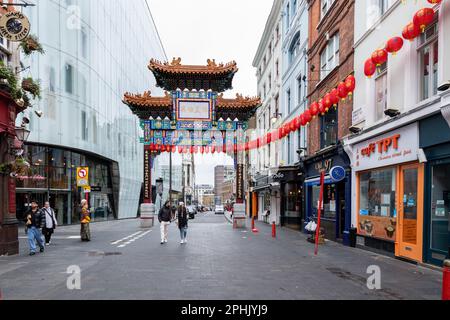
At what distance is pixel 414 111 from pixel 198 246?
28.7ft

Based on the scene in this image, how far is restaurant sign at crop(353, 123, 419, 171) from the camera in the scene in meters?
10.5

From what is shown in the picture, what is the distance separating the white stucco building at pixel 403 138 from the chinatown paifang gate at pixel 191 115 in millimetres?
11652

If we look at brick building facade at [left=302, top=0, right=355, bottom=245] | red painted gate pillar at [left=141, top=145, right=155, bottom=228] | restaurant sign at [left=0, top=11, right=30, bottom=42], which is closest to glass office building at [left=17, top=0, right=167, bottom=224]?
red painted gate pillar at [left=141, top=145, right=155, bottom=228]

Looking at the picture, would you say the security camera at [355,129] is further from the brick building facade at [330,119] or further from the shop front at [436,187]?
the shop front at [436,187]

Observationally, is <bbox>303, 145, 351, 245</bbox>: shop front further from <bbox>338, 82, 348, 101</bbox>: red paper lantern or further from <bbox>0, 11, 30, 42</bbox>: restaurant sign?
<bbox>0, 11, 30, 42</bbox>: restaurant sign

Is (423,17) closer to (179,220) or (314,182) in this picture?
(179,220)

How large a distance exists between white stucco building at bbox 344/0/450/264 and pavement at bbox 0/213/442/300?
96 centimetres

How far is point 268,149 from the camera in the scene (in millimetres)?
32344

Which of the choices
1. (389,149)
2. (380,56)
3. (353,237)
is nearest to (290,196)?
(353,237)

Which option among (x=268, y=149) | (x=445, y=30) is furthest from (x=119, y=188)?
(x=445, y=30)

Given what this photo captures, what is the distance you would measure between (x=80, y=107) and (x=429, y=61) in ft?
80.2

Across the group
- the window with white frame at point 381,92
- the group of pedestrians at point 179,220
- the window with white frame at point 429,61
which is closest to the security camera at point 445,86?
the window with white frame at point 429,61

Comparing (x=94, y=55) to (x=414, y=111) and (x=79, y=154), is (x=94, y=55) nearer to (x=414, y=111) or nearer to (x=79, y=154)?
(x=79, y=154)

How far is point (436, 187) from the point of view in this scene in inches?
379
